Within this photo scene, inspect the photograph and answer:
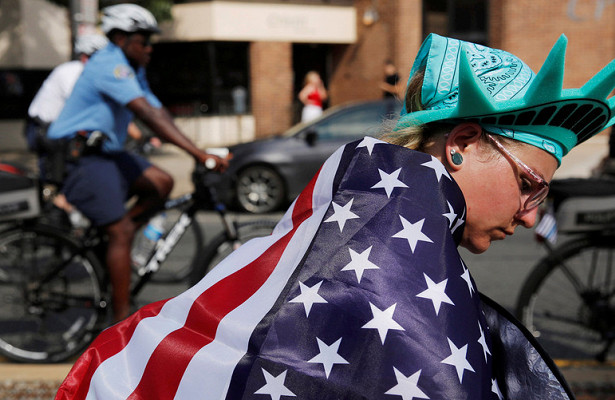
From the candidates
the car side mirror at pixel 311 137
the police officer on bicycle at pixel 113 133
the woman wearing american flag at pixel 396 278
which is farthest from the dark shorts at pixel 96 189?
the car side mirror at pixel 311 137

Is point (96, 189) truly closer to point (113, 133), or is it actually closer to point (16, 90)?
point (113, 133)

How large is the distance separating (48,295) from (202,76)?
18339mm

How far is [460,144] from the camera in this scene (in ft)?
4.37

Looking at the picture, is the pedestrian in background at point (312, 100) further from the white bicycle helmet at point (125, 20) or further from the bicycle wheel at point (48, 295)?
the bicycle wheel at point (48, 295)

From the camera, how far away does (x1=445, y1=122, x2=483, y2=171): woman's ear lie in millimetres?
1320

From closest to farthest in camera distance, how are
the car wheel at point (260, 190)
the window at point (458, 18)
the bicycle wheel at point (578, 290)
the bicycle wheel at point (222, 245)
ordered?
the bicycle wheel at point (578, 290)
the bicycle wheel at point (222, 245)
the car wheel at point (260, 190)
the window at point (458, 18)

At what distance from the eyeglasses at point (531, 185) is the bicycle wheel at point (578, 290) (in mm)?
2682

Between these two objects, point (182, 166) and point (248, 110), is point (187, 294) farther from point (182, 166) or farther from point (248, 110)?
point (248, 110)

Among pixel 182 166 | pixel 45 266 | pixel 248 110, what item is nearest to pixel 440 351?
pixel 45 266

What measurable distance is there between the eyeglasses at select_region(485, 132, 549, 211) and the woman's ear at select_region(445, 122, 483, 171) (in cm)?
3

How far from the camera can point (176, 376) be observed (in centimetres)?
121

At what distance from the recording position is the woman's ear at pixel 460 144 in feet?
4.33

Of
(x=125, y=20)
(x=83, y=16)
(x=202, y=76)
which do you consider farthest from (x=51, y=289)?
(x=202, y=76)

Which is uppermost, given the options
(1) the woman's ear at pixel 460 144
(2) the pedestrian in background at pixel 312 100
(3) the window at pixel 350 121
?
(1) the woman's ear at pixel 460 144
